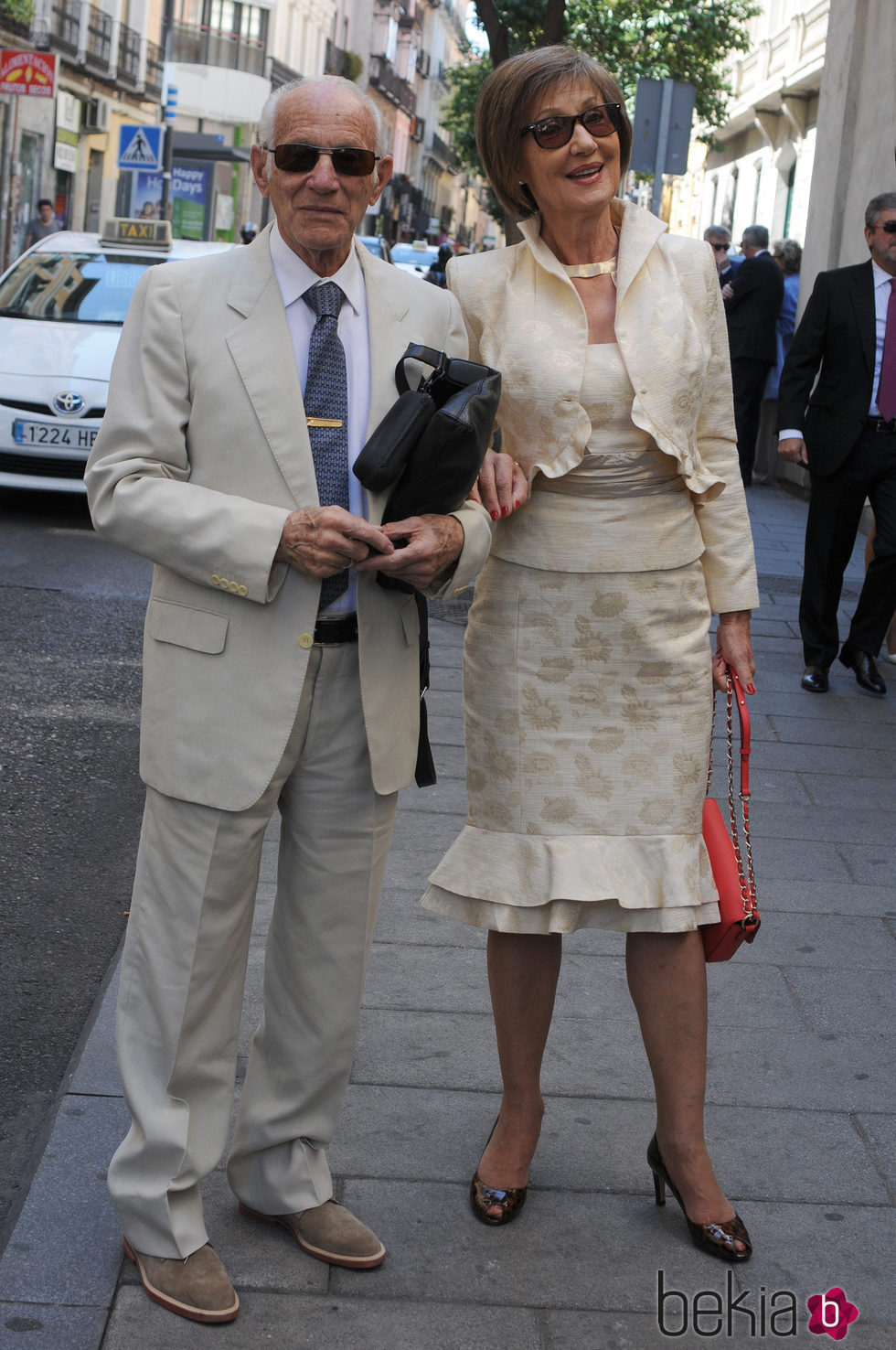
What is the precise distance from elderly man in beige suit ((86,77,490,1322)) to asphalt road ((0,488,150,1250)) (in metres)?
0.49

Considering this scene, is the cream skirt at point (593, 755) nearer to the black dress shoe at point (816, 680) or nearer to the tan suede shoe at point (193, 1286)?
the tan suede shoe at point (193, 1286)

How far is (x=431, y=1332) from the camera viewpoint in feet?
8.63

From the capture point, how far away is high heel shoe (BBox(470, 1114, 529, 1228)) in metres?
2.99

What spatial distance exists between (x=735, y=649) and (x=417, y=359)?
0.94 metres

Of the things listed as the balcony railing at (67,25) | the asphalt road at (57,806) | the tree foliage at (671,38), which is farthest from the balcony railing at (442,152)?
the asphalt road at (57,806)

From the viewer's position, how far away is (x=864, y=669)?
310 inches

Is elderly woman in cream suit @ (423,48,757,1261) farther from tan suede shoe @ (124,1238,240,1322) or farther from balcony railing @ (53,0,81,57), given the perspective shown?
balcony railing @ (53,0,81,57)

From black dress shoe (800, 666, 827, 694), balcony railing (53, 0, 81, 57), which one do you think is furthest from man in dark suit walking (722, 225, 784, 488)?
balcony railing (53, 0, 81, 57)

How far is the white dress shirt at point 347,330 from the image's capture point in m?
2.66

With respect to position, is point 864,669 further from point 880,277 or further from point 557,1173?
point 557,1173

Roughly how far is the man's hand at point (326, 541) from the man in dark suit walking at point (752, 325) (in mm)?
Result: 11862

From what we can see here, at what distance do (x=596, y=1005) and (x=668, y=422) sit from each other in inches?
66.2

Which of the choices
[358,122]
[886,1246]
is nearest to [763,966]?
[886,1246]

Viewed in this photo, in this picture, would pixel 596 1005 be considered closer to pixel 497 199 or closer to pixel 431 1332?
pixel 431 1332
